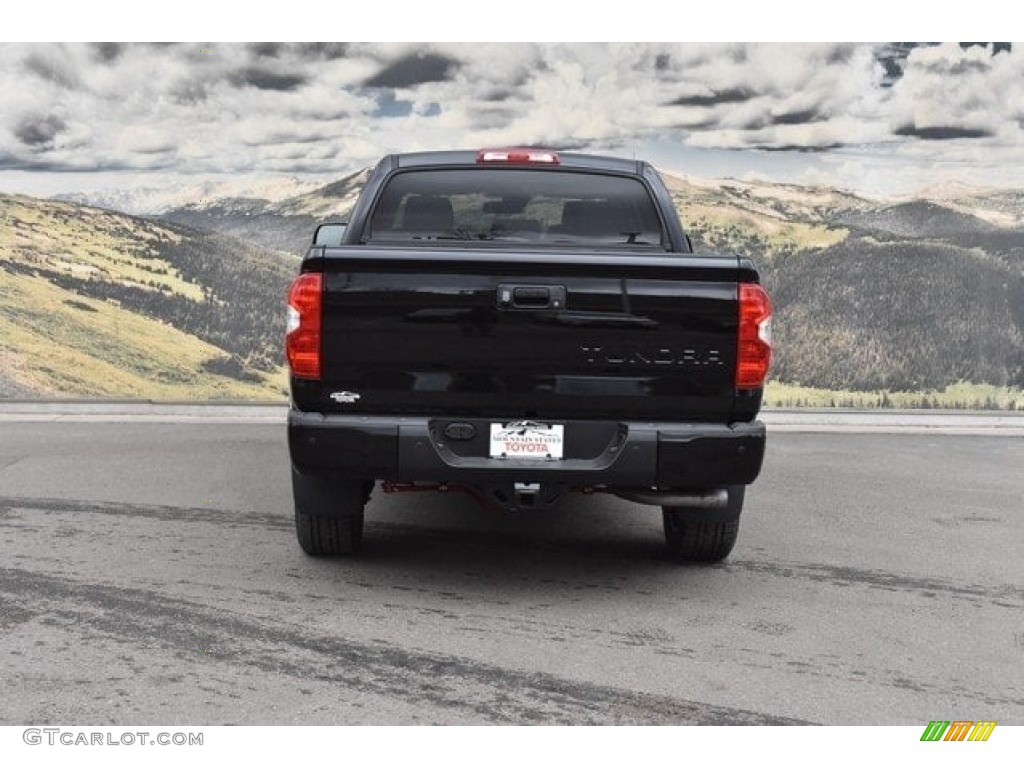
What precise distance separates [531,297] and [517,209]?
1.57 meters

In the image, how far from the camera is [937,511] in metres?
8.72

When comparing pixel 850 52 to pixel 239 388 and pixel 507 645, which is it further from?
pixel 507 645

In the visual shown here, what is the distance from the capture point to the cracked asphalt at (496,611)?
4609 millimetres

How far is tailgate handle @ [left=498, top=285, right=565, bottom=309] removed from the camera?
5727mm

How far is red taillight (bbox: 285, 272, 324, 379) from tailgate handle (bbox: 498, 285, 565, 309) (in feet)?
2.50

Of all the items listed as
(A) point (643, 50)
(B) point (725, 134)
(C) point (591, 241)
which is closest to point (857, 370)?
(B) point (725, 134)

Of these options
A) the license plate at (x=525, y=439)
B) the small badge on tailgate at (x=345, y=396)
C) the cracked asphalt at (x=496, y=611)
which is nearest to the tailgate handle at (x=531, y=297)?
the license plate at (x=525, y=439)

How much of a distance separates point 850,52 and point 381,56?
459 centimetres

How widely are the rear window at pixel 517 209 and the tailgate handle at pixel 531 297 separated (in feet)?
3.79

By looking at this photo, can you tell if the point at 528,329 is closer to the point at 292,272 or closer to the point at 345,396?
the point at 345,396

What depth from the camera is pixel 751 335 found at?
577 centimetres
